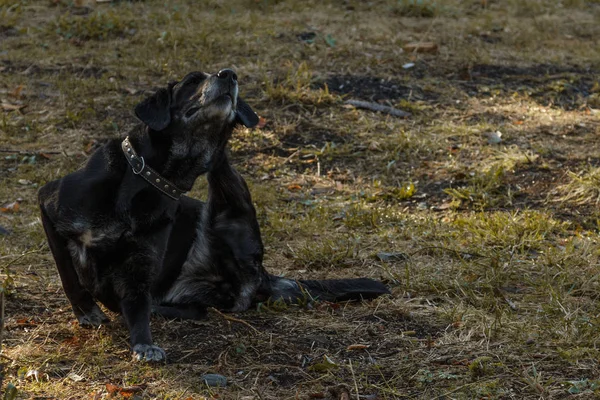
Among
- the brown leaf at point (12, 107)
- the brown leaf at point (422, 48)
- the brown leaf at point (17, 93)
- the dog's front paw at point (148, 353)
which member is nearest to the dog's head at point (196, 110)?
the dog's front paw at point (148, 353)

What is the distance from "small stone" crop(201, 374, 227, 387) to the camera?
378 centimetres

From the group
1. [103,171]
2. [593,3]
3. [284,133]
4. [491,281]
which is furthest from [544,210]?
[593,3]

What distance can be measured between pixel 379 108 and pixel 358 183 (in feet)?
4.45

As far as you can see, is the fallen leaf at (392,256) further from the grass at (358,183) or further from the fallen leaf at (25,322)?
the fallen leaf at (25,322)

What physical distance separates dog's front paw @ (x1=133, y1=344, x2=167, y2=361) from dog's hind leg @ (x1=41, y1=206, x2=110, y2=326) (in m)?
0.45

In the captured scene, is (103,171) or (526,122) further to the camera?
(526,122)

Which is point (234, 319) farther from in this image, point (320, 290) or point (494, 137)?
point (494, 137)

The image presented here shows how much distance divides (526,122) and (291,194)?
240 cm

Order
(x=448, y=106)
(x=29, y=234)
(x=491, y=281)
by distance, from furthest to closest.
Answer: (x=448, y=106), (x=29, y=234), (x=491, y=281)

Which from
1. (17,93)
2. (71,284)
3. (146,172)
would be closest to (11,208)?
(71,284)

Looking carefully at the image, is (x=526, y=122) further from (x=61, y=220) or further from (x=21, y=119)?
(x=61, y=220)

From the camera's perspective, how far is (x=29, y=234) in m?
5.64

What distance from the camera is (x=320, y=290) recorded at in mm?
4812

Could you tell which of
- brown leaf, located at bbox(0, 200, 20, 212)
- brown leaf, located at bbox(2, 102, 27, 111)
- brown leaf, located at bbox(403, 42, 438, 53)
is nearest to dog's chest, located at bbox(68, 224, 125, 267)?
brown leaf, located at bbox(0, 200, 20, 212)
